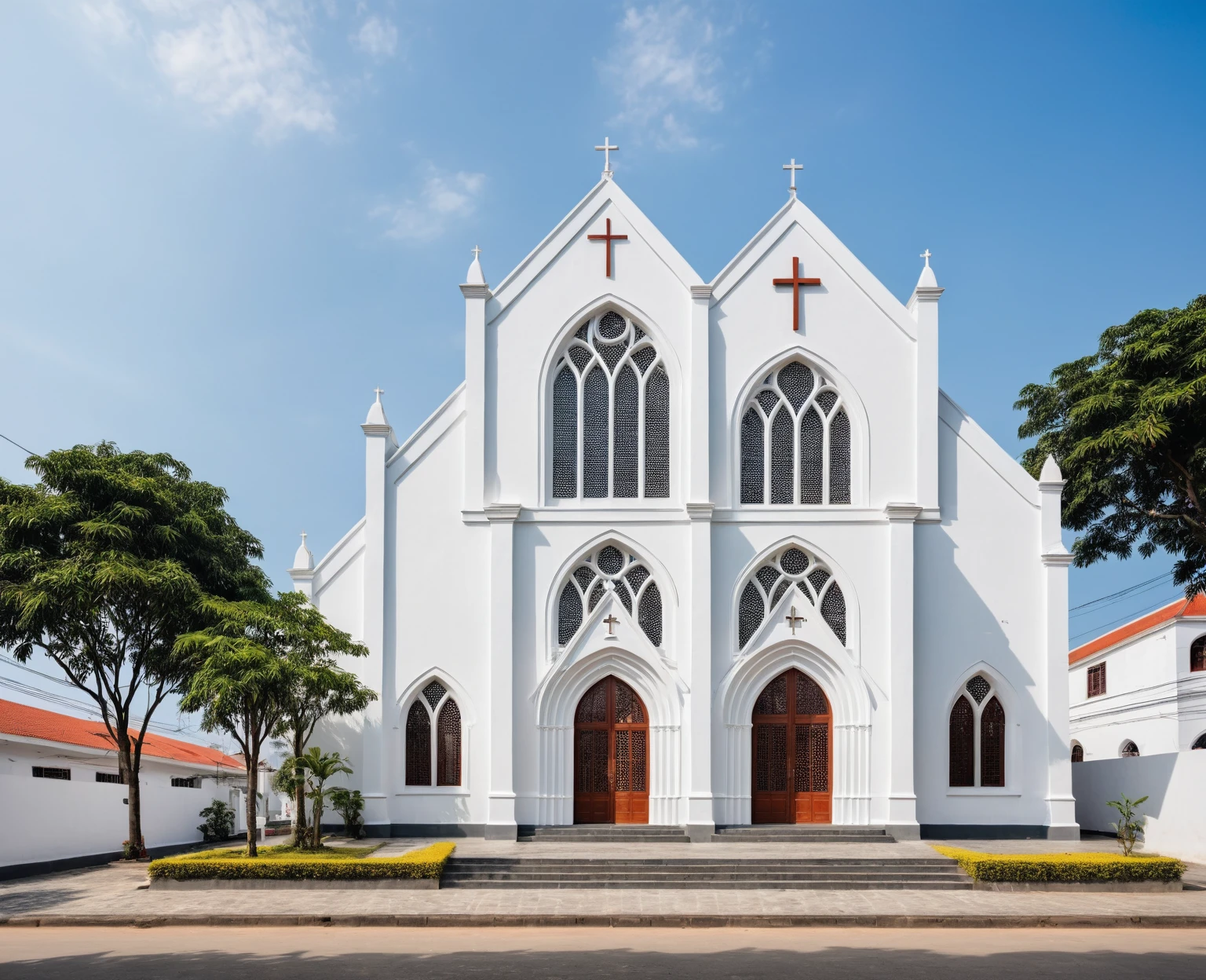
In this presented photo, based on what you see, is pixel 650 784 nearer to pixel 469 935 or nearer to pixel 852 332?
pixel 469 935

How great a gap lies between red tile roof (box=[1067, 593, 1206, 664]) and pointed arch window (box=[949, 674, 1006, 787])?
19519 millimetres

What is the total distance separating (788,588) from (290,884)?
37.7ft

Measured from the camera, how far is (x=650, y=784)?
23.1 metres

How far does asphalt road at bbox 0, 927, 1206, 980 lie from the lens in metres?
11.9

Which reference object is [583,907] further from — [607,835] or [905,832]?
[905,832]

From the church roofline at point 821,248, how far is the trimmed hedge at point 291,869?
43.8 feet

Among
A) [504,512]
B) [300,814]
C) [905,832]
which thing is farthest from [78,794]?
[905,832]

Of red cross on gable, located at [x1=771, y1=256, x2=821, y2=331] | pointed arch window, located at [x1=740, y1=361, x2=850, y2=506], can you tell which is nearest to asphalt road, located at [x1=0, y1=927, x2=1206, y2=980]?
pointed arch window, located at [x1=740, y1=361, x2=850, y2=506]

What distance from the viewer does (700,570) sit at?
75.7 ft

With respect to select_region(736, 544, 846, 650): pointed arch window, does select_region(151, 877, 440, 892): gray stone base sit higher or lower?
lower

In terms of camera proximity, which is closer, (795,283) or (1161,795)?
(1161,795)

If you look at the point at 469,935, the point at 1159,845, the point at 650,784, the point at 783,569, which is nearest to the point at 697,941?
the point at 469,935

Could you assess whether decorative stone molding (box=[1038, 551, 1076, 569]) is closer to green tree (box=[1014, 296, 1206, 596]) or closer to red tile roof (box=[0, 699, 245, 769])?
green tree (box=[1014, 296, 1206, 596])

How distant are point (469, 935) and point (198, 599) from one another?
399 inches
